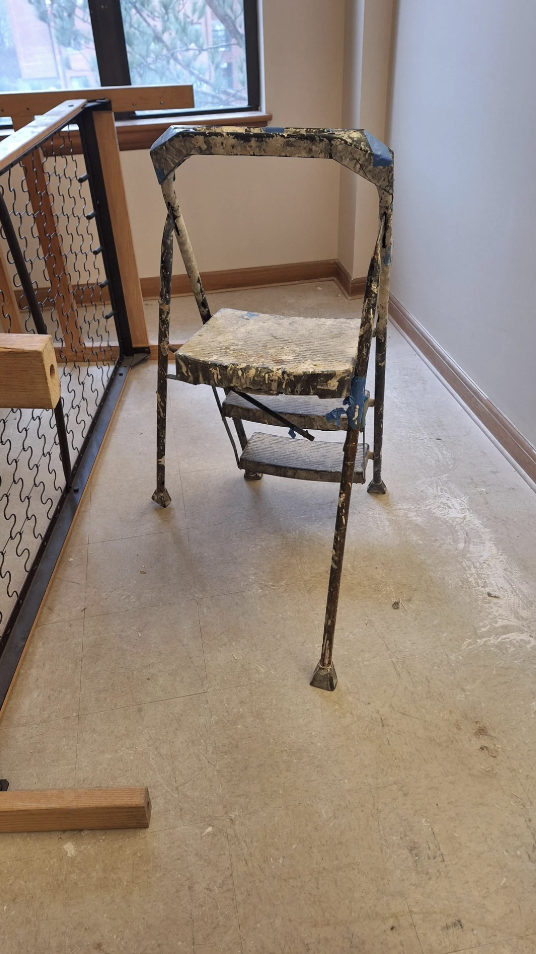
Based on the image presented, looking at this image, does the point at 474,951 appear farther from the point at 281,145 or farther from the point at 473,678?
the point at 281,145

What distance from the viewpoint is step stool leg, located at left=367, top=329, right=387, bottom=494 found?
1455mm

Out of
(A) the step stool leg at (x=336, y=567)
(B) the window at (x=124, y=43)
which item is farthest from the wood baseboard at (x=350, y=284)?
(A) the step stool leg at (x=336, y=567)

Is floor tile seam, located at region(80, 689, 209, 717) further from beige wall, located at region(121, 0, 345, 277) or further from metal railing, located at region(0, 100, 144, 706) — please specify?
beige wall, located at region(121, 0, 345, 277)

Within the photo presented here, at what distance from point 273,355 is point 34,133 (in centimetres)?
85

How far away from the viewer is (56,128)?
167 cm

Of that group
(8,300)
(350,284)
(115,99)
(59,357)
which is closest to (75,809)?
(8,300)

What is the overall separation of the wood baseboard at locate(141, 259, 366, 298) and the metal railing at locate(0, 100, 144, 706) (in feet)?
1.12

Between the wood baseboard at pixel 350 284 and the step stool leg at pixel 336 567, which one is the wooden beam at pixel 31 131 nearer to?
the step stool leg at pixel 336 567

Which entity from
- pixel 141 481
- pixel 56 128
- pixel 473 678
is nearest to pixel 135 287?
pixel 56 128

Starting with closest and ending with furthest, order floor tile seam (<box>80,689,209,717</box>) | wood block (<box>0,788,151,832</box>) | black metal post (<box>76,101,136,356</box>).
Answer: wood block (<box>0,788,151,832</box>) → floor tile seam (<box>80,689,209,717</box>) → black metal post (<box>76,101,136,356</box>)

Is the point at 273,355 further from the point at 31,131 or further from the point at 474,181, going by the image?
the point at 474,181

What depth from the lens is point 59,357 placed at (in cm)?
245

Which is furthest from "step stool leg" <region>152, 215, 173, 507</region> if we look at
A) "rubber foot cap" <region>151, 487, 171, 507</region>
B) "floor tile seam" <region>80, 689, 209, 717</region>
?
"floor tile seam" <region>80, 689, 209, 717</region>

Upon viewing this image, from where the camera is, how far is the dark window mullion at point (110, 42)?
2562 mm
